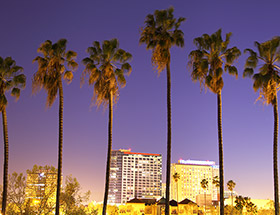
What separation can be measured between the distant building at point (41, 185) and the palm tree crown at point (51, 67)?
7.73 metres

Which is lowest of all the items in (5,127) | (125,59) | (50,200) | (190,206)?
(190,206)

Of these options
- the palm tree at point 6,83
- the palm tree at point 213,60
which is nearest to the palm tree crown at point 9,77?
Result: the palm tree at point 6,83

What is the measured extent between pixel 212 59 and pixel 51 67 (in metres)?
12.3

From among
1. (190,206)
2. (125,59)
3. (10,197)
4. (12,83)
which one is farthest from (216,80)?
(190,206)

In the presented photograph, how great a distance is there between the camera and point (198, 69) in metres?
27.7

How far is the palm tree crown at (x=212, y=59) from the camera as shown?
27344 millimetres

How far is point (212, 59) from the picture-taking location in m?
27.8

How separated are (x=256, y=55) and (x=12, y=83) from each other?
19343 mm

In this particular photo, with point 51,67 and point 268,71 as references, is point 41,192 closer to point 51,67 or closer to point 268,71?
point 51,67

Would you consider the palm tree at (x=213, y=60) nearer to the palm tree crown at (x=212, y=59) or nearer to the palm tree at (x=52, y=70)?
the palm tree crown at (x=212, y=59)

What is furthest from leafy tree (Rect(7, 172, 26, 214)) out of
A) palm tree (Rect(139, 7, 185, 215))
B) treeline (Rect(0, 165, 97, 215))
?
palm tree (Rect(139, 7, 185, 215))

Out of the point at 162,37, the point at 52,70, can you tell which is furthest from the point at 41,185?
the point at 162,37

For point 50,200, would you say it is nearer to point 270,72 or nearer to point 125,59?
point 125,59

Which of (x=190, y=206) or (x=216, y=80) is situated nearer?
(x=216, y=80)
